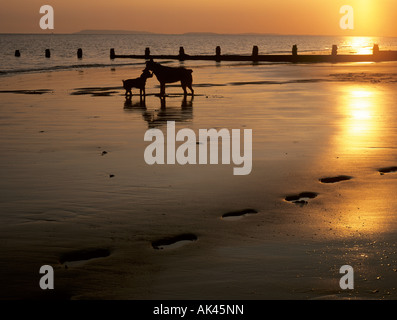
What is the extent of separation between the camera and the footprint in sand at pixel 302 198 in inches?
295

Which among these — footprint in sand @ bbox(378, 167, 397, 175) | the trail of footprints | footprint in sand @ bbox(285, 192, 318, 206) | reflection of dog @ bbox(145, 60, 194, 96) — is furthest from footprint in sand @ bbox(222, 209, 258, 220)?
reflection of dog @ bbox(145, 60, 194, 96)

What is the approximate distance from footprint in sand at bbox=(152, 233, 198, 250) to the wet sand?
2cm

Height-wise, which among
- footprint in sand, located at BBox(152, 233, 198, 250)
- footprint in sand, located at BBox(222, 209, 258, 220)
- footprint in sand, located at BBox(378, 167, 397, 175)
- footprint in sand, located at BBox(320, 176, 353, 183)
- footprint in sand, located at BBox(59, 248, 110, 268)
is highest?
footprint in sand, located at BBox(378, 167, 397, 175)

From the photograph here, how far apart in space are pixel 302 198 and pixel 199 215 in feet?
4.72

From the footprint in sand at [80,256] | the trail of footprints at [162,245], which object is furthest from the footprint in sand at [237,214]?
the footprint in sand at [80,256]

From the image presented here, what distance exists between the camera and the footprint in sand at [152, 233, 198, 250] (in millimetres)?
5934

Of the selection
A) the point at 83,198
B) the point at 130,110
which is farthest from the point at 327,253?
the point at 130,110

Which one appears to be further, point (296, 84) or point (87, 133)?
point (296, 84)

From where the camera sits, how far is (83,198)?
7684 millimetres

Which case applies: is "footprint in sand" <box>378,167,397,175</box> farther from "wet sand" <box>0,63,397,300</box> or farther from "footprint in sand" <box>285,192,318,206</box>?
"footprint in sand" <box>285,192,318,206</box>

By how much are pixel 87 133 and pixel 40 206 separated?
5.86 meters

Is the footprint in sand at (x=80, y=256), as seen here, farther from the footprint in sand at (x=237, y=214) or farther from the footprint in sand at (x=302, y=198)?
the footprint in sand at (x=302, y=198)

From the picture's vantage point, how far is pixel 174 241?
6.09 m
